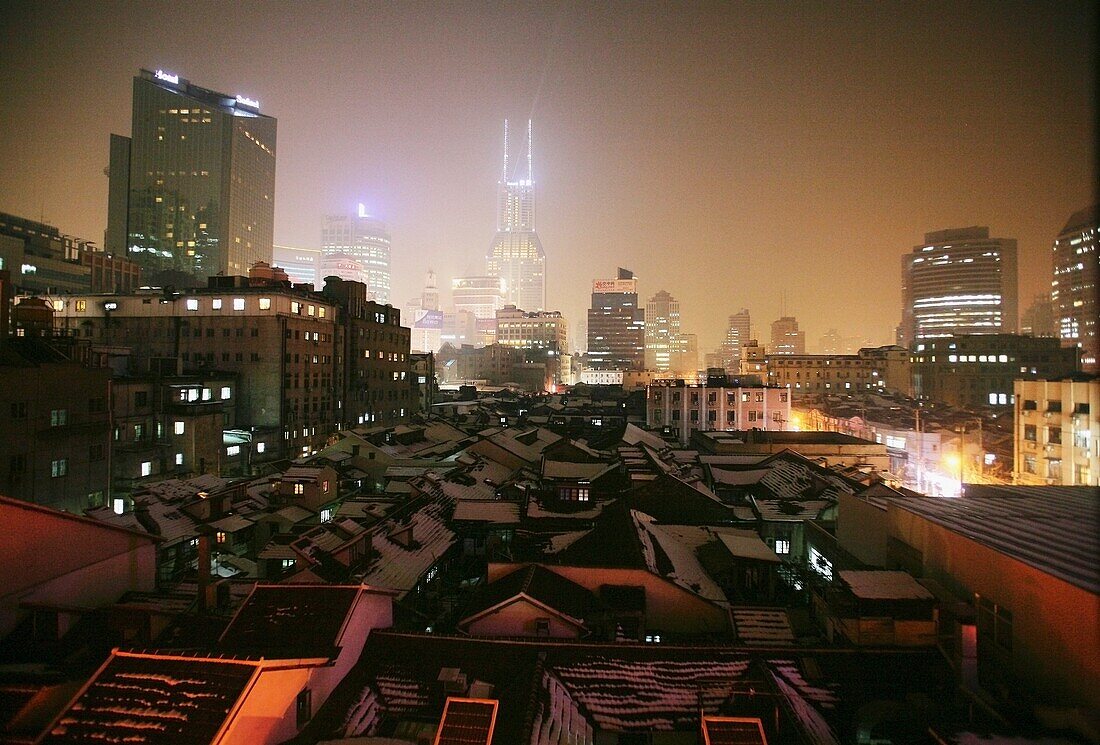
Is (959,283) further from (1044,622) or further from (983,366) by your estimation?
(1044,622)

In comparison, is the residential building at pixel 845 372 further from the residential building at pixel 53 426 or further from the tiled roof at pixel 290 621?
the tiled roof at pixel 290 621

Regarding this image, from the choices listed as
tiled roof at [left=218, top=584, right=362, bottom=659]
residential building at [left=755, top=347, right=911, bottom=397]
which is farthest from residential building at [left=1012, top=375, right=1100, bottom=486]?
residential building at [left=755, top=347, right=911, bottom=397]

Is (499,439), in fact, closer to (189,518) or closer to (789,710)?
(189,518)

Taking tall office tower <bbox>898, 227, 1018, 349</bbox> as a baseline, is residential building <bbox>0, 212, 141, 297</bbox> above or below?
below

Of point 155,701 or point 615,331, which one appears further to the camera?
point 615,331

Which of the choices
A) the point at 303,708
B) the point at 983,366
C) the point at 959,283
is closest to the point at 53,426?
the point at 303,708

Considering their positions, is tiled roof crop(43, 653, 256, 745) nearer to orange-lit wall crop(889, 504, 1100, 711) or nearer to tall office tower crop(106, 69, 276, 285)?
orange-lit wall crop(889, 504, 1100, 711)

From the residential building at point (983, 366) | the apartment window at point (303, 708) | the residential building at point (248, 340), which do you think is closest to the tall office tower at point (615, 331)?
the residential building at point (983, 366)
